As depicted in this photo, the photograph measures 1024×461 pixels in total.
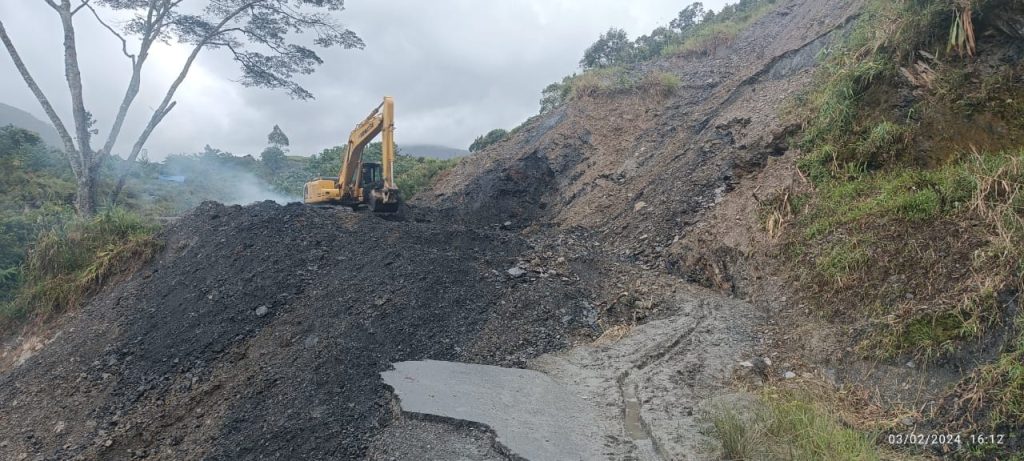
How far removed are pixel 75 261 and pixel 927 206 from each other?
36.0ft

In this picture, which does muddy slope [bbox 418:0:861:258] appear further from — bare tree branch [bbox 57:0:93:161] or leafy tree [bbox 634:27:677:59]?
bare tree branch [bbox 57:0:93:161]

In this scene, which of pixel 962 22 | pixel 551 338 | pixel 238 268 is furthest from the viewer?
pixel 238 268

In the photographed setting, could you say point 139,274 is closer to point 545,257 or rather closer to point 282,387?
point 282,387

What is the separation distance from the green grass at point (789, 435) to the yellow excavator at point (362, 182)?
8.55 meters

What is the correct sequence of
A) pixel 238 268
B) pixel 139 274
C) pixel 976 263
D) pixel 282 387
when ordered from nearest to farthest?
pixel 976 263
pixel 282 387
pixel 238 268
pixel 139 274

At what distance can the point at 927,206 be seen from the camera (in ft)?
15.0

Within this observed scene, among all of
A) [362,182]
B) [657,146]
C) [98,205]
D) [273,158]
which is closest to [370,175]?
[362,182]

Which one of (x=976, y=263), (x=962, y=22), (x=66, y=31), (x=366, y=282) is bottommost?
(x=366, y=282)

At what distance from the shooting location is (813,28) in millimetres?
12398

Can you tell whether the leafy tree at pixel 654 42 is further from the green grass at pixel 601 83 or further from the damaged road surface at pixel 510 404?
the damaged road surface at pixel 510 404

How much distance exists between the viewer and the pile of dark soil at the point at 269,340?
434 centimetres

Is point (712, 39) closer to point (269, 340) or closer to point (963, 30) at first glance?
point (963, 30)

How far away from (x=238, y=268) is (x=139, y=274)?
2.14m

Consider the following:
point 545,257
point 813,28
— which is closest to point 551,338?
point 545,257
